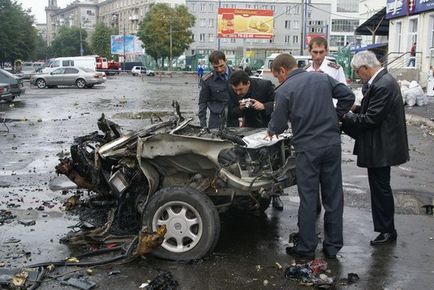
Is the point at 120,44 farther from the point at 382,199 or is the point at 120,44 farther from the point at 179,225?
the point at 179,225

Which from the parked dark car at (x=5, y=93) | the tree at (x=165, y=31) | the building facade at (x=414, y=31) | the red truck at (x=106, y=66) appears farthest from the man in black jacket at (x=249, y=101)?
the tree at (x=165, y=31)

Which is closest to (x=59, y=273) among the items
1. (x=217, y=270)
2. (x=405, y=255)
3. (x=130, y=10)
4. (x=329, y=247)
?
(x=217, y=270)

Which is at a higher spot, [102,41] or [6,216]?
[102,41]

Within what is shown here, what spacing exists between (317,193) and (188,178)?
4.05ft

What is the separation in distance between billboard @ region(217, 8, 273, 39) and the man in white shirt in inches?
2565

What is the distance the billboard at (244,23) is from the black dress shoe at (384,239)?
66.4 metres

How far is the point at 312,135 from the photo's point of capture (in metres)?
4.72

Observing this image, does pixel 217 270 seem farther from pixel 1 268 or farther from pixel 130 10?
pixel 130 10

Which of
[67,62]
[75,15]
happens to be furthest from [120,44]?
[75,15]

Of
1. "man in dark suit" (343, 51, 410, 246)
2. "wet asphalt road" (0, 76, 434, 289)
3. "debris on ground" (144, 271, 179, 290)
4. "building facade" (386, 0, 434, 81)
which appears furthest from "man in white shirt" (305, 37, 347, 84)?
"building facade" (386, 0, 434, 81)

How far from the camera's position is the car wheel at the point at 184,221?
4742 mm

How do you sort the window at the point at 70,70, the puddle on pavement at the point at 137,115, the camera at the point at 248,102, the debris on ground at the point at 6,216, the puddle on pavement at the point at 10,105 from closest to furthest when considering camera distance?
the camera at the point at 248,102, the debris on ground at the point at 6,216, the puddle on pavement at the point at 137,115, the puddle on pavement at the point at 10,105, the window at the point at 70,70

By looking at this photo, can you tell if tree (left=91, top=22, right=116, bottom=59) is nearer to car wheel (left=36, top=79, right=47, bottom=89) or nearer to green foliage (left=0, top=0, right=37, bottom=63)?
green foliage (left=0, top=0, right=37, bottom=63)

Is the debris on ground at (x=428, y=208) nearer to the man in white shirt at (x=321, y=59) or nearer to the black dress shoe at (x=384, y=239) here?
the black dress shoe at (x=384, y=239)
